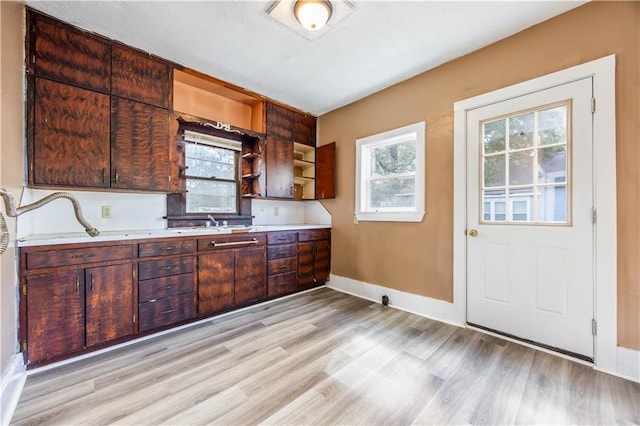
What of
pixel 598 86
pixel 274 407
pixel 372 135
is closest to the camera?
pixel 274 407

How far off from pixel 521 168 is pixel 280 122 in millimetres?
2797

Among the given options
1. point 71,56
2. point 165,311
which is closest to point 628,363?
point 165,311

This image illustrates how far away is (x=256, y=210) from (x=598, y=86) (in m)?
3.55

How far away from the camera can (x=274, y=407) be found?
59.4 inches

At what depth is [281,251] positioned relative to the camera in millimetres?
3305

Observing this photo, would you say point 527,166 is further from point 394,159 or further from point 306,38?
point 306,38

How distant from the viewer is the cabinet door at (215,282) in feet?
8.53

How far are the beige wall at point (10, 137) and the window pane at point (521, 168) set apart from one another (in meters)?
3.52

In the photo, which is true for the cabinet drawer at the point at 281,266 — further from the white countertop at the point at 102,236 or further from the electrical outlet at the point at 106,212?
the electrical outlet at the point at 106,212

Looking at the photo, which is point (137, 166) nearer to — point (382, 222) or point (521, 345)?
point (382, 222)

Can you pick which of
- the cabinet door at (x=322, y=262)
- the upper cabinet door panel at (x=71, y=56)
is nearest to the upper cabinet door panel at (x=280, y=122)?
the cabinet door at (x=322, y=262)

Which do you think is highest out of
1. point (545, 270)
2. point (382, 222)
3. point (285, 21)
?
point (285, 21)

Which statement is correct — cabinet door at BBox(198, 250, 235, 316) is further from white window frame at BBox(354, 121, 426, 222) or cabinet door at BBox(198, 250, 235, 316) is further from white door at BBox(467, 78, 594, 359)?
white door at BBox(467, 78, 594, 359)

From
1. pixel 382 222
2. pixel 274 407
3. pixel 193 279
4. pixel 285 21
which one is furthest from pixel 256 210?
pixel 274 407
